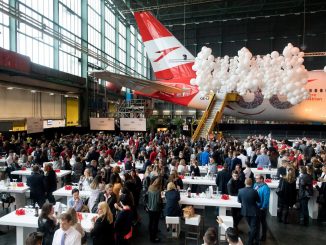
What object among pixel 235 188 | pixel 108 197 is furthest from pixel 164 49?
pixel 108 197

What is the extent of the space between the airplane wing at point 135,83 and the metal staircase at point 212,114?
2.90 meters

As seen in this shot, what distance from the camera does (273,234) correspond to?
7.88 meters

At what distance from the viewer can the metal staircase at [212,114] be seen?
76.1 ft

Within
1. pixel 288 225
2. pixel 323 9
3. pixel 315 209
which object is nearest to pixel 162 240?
pixel 288 225

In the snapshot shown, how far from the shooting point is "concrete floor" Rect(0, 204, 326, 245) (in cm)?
734

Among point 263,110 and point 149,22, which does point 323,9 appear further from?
point 149,22

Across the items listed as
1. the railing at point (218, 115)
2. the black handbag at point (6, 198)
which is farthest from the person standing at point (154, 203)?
the railing at point (218, 115)

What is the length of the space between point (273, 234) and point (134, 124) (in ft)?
57.0

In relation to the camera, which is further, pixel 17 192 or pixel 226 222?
pixel 17 192

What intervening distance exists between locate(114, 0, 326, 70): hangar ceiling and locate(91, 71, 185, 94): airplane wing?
15428mm

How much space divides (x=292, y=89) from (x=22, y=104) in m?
19.5

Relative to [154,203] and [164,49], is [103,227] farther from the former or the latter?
[164,49]

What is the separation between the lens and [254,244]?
23.2 ft

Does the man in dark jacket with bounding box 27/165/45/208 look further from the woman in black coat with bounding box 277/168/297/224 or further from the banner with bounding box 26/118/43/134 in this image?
the banner with bounding box 26/118/43/134
